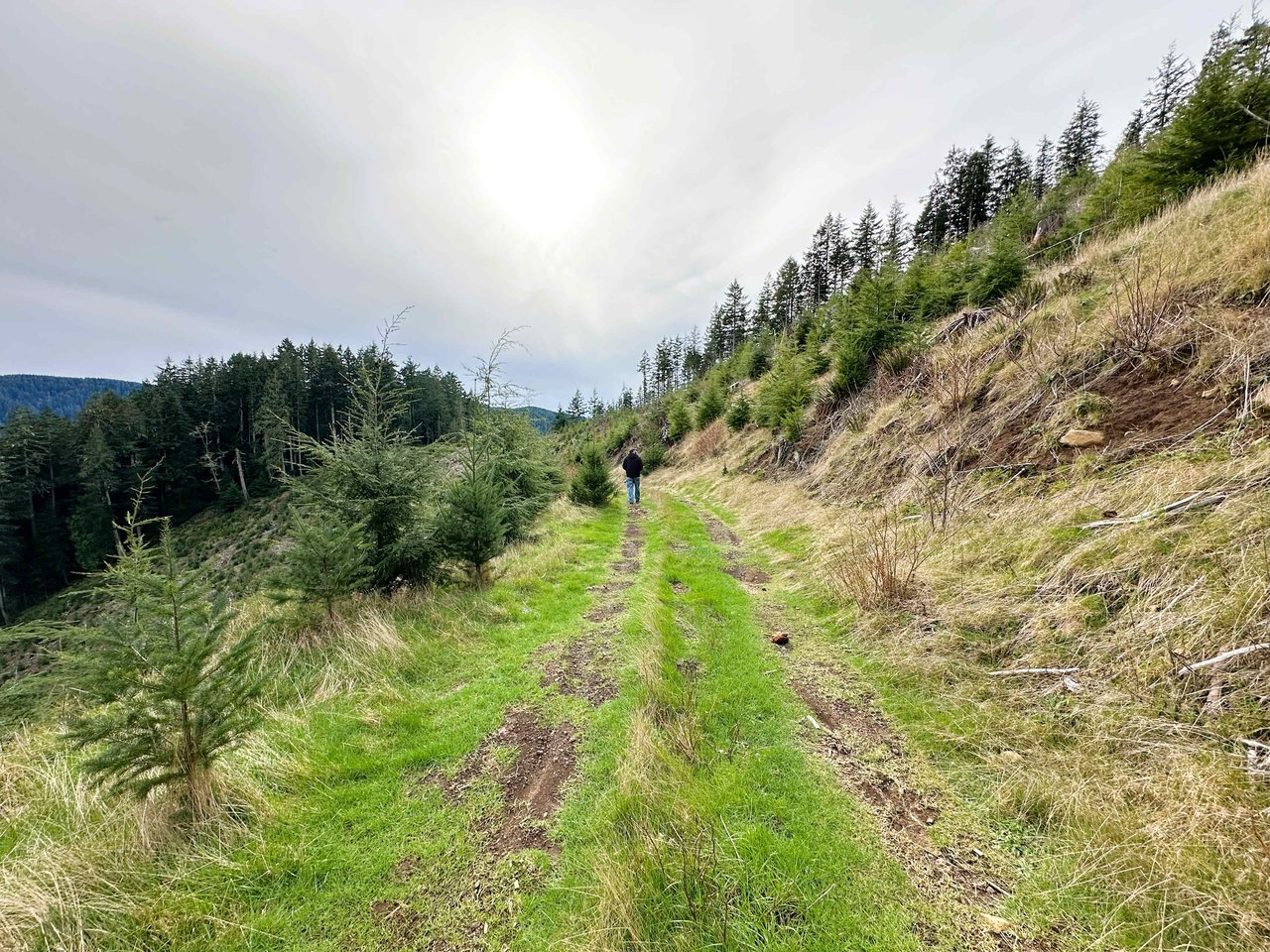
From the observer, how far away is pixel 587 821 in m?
3.04

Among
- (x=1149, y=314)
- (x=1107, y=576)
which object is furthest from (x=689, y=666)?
(x=1149, y=314)

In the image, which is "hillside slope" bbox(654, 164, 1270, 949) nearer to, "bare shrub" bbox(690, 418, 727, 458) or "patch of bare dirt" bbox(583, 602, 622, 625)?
"patch of bare dirt" bbox(583, 602, 622, 625)

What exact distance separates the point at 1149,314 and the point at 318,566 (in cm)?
1220

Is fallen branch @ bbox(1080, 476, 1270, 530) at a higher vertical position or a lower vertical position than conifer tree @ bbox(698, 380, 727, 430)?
lower

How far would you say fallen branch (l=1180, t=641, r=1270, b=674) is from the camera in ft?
8.66

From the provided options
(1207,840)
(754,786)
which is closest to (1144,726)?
(1207,840)

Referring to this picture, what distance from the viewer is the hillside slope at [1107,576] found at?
2.28 metres

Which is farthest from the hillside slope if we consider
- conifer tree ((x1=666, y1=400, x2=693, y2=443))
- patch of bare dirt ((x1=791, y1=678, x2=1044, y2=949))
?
conifer tree ((x1=666, y1=400, x2=693, y2=443))

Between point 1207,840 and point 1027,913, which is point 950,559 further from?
point 1027,913

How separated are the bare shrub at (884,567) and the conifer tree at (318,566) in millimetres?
6933

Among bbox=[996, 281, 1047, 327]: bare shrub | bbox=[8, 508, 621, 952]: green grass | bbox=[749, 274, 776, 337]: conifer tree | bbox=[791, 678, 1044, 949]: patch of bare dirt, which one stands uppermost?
bbox=[749, 274, 776, 337]: conifer tree

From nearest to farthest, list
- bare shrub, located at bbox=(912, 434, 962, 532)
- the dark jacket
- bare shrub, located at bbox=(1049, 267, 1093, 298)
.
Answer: bare shrub, located at bbox=(912, 434, 962, 532), bare shrub, located at bbox=(1049, 267, 1093, 298), the dark jacket

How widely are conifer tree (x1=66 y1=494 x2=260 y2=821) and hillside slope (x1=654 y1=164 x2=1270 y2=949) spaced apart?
5425mm

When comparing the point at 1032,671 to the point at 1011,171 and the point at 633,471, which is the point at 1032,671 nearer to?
the point at 633,471
